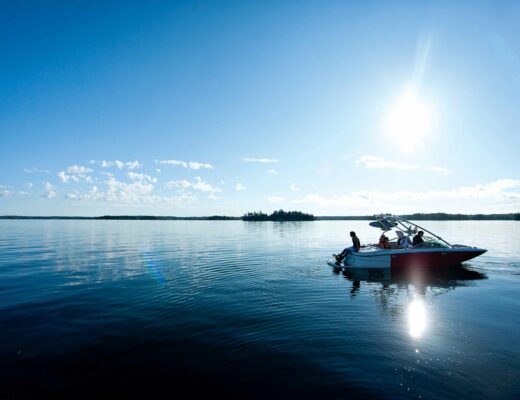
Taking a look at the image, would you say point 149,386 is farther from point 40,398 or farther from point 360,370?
point 360,370

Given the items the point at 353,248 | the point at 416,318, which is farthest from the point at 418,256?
the point at 416,318

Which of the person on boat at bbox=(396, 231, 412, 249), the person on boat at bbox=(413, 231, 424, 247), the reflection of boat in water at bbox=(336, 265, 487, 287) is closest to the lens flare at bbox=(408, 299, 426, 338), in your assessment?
the reflection of boat in water at bbox=(336, 265, 487, 287)

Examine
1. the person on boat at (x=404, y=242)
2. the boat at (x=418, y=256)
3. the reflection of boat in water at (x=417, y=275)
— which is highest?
the person on boat at (x=404, y=242)

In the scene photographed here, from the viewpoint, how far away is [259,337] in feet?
35.6

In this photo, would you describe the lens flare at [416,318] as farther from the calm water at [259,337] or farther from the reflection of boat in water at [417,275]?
the reflection of boat in water at [417,275]

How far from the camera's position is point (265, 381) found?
7.98 metres

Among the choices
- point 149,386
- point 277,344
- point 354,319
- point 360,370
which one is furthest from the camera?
point 354,319

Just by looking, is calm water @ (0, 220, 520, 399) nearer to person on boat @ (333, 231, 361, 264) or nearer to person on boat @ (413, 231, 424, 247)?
person on boat @ (413, 231, 424, 247)

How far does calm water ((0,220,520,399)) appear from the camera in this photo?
786 centimetres

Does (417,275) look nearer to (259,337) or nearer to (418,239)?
(418,239)

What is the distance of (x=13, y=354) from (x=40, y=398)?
11.3 feet

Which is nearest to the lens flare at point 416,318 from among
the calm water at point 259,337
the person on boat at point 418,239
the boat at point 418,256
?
the calm water at point 259,337

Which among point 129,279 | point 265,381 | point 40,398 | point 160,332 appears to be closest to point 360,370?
point 265,381

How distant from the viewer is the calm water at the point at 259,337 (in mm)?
7863
